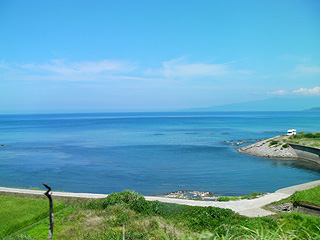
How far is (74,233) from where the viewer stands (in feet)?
40.5

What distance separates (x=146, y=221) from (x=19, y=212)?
7383 millimetres

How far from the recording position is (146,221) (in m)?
13.5

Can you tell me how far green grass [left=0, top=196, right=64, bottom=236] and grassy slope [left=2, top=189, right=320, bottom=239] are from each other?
0.50m

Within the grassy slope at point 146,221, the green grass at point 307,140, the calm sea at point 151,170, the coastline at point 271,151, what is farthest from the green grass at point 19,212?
the green grass at point 307,140

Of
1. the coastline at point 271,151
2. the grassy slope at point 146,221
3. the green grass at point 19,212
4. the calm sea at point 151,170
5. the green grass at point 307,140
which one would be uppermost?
the green grass at point 307,140

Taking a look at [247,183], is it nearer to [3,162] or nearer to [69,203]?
[69,203]

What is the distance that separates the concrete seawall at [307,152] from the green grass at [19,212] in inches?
1527

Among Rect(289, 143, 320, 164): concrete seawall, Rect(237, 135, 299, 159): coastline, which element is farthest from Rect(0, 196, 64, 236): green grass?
Rect(237, 135, 299, 159): coastline

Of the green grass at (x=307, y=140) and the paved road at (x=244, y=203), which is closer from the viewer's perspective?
the paved road at (x=244, y=203)

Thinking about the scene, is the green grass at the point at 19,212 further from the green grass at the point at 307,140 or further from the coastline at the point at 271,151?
the green grass at the point at 307,140

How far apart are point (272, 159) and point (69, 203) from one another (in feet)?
122

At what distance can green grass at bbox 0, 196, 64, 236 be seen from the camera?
13.5 m

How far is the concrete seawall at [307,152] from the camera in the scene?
1635 inches

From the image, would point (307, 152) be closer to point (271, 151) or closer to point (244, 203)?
point (271, 151)
